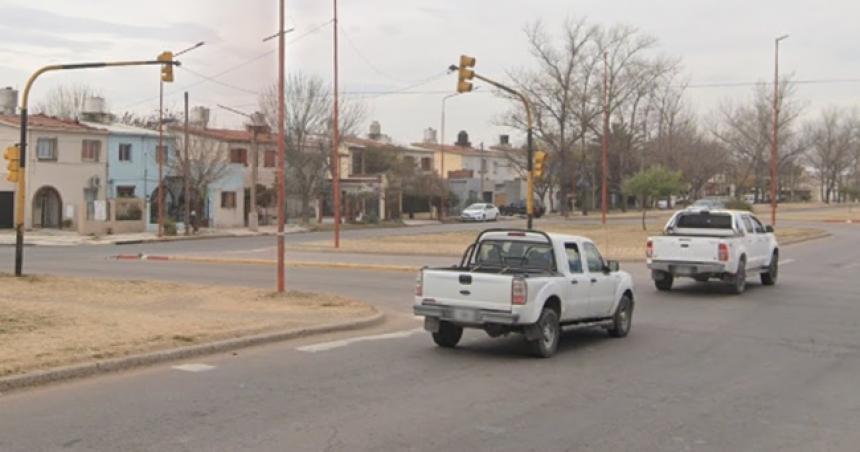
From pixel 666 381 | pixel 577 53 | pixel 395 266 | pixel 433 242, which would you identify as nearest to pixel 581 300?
pixel 666 381

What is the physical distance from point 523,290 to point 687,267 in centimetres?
1064

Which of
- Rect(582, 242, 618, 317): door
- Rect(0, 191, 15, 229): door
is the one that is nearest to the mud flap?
Rect(582, 242, 618, 317): door

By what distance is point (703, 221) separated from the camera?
22.0 m

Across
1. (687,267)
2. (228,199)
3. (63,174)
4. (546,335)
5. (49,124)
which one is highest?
(49,124)

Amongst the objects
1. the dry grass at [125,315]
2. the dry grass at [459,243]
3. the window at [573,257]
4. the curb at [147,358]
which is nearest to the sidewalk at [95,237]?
the dry grass at [459,243]

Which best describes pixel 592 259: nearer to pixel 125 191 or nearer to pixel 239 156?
pixel 125 191

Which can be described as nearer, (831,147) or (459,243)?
(459,243)

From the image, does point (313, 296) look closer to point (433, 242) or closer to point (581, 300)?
point (581, 300)

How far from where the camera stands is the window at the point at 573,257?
12355 mm

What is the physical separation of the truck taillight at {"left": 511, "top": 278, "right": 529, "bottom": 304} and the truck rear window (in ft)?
39.0

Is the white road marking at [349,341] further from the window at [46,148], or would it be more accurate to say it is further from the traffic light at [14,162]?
the window at [46,148]

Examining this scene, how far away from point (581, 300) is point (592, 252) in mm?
991

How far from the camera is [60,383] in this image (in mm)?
9469

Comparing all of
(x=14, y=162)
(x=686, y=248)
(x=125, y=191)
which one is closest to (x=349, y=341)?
(x=686, y=248)
